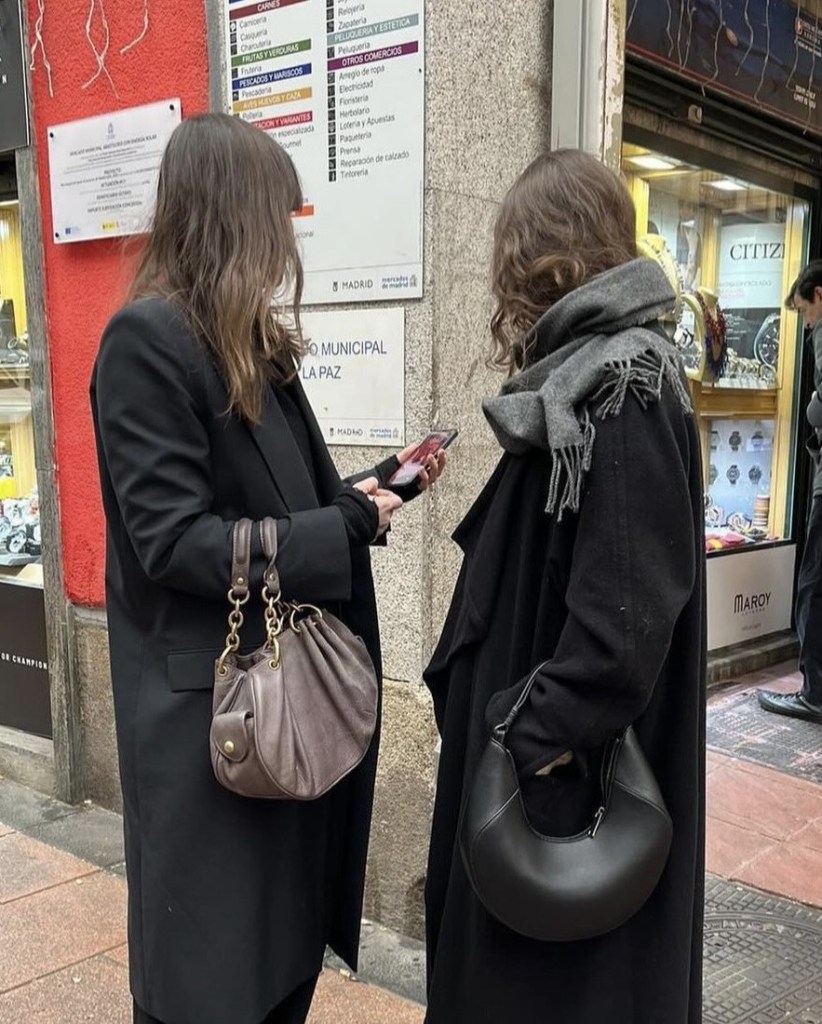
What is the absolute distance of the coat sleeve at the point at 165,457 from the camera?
1.65 m

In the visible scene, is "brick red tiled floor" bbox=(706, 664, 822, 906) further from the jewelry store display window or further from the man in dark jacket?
the jewelry store display window

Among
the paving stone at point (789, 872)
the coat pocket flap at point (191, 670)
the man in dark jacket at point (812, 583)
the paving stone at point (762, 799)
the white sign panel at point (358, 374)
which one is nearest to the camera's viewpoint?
the coat pocket flap at point (191, 670)

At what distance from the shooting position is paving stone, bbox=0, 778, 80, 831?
3.88 meters

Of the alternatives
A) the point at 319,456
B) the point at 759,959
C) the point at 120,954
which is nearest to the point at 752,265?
the point at 759,959

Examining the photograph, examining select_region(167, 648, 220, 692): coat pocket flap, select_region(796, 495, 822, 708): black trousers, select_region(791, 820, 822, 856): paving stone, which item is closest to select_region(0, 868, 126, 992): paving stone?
select_region(167, 648, 220, 692): coat pocket flap

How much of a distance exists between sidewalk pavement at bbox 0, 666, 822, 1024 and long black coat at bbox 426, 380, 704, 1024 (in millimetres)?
940

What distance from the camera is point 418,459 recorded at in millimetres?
2119

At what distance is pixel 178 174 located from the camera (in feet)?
5.78

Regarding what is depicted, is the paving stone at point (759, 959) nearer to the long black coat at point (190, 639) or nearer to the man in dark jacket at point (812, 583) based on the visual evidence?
the long black coat at point (190, 639)

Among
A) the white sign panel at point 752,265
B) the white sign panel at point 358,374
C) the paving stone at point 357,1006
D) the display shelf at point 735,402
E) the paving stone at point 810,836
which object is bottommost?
the paving stone at point 357,1006

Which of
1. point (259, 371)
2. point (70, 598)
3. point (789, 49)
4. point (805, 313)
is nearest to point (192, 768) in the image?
point (259, 371)

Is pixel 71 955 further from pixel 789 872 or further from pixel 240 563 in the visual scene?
pixel 789 872

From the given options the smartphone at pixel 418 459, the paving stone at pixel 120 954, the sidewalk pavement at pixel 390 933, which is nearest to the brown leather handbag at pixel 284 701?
the smartphone at pixel 418 459

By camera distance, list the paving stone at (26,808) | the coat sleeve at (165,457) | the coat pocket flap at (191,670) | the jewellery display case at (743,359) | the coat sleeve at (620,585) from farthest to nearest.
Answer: the jewellery display case at (743,359), the paving stone at (26,808), the coat pocket flap at (191,670), the coat sleeve at (165,457), the coat sleeve at (620,585)
